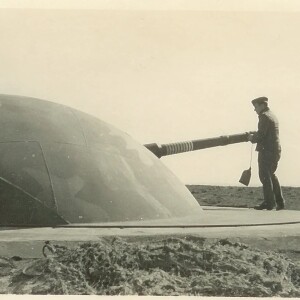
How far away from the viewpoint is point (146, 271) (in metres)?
6.21

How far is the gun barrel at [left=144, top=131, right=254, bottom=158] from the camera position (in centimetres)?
955

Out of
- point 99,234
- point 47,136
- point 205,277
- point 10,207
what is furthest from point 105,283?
point 47,136

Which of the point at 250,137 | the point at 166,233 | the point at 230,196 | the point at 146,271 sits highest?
the point at 250,137

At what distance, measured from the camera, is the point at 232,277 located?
6.22 meters

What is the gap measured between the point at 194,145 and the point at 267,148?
120 cm

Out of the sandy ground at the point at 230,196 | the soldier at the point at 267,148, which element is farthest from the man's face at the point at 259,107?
the sandy ground at the point at 230,196

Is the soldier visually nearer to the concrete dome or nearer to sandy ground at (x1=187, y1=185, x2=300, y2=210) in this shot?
the concrete dome

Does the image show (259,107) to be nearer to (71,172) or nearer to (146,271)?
(71,172)

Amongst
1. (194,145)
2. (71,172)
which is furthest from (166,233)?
(194,145)

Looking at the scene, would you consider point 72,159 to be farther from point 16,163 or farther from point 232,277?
point 232,277

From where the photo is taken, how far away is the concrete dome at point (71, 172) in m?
7.03

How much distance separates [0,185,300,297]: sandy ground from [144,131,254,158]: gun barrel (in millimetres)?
3191

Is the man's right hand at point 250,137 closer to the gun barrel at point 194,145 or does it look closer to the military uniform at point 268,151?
the gun barrel at point 194,145

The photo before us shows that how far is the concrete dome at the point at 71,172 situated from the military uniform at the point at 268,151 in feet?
4.59
